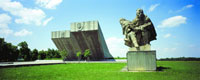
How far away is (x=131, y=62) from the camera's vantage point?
816 centimetres

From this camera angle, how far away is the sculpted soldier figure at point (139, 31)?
8594mm

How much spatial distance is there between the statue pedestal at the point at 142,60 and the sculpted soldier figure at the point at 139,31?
614mm

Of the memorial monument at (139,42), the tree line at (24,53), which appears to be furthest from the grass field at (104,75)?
the tree line at (24,53)

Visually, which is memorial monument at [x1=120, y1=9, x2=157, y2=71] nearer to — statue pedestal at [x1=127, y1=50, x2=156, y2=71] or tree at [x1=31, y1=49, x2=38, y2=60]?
statue pedestal at [x1=127, y1=50, x2=156, y2=71]

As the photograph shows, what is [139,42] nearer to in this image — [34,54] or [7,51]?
[7,51]

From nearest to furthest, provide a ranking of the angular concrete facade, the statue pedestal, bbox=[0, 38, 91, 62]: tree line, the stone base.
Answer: the statue pedestal, the stone base, the angular concrete facade, bbox=[0, 38, 91, 62]: tree line

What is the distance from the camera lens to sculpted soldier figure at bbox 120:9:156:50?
28.2 feet

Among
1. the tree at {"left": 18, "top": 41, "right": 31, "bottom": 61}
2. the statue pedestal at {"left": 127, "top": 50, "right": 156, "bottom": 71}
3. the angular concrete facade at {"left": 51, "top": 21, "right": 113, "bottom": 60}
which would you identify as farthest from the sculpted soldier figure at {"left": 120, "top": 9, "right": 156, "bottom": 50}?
the tree at {"left": 18, "top": 41, "right": 31, "bottom": 61}

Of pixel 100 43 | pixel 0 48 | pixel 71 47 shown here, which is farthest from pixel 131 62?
pixel 0 48

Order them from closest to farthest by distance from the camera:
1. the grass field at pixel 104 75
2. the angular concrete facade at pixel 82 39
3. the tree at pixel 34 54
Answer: the grass field at pixel 104 75
the angular concrete facade at pixel 82 39
the tree at pixel 34 54

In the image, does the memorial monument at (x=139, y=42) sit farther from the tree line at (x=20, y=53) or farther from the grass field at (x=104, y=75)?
the tree line at (x=20, y=53)

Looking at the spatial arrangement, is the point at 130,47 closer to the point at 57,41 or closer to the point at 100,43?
the point at 100,43

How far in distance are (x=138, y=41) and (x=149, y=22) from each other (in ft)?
4.93

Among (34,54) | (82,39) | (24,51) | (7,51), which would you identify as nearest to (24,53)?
(24,51)
